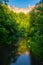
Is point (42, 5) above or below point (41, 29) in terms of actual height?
above

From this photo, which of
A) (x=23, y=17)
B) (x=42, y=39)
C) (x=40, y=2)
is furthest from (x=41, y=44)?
(x=23, y=17)

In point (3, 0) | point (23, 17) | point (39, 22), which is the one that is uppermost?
point (23, 17)

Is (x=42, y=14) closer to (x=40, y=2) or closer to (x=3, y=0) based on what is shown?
(x=40, y=2)

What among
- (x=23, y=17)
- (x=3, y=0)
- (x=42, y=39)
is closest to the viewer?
(x=42, y=39)

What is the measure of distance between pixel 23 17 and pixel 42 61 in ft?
130

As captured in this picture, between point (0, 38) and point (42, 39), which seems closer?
point (42, 39)

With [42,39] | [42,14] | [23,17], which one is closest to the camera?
[42,39]

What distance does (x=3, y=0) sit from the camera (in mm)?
19719

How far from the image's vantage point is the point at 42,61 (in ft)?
51.5

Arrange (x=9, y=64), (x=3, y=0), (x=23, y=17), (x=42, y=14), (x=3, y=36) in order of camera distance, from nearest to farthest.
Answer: (x=42, y=14), (x=9, y=64), (x=3, y=0), (x=3, y=36), (x=23, y=17)

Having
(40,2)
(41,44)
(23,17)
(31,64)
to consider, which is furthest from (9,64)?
(23,17)

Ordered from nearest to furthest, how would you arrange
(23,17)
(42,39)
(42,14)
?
(42,39) → (42,14) → (23,17)

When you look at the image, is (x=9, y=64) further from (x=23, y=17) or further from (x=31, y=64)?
(x=23, y=17)

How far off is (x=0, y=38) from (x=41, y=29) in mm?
6352
